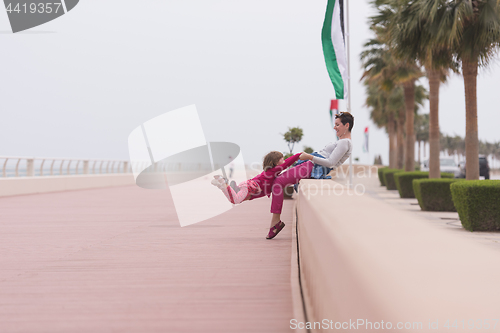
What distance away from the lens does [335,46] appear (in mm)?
18297

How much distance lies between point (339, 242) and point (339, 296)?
8.6 inches

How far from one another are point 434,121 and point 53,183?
1496 centimetres

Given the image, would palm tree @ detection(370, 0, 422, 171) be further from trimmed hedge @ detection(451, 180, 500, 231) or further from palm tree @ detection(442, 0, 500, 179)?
trimmed hedge @ detection(451, 180, 500, 231)

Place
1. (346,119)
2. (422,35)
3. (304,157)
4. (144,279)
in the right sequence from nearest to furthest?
(144,279) < (304,157) < (346,119) < (422,35)

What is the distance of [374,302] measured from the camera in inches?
54.7

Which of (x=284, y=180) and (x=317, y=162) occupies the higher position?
(x=317, y=162)

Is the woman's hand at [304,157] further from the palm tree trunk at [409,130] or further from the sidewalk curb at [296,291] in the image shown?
the palm tree trunk at [409,130]

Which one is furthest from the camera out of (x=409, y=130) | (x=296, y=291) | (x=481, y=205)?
(x=409, y=130)

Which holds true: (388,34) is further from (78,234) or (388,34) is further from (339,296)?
(339,296)

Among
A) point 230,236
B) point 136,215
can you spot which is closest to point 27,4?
point 136,215

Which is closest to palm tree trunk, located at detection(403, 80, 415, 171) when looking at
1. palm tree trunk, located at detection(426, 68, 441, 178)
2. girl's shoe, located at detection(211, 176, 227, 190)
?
palm tree trunk, located at detection(426, 68, 441, 178)

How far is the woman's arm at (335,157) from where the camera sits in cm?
649

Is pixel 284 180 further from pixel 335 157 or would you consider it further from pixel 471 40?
pixel 471 40

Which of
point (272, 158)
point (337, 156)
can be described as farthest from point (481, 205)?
point (272, 158)
